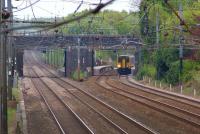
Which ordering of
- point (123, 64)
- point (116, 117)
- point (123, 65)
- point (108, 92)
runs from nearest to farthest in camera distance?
point (116, 117) < point (108, 92) < point (123, 64) < point (123, 65)

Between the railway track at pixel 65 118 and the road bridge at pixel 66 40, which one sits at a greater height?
the road bridge at pixel 66 40

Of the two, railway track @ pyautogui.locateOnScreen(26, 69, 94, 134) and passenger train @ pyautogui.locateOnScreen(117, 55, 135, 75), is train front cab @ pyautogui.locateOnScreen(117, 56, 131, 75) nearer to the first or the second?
passenger train @ pyautogui.locateOnScreen(117, 55, 135, 75)

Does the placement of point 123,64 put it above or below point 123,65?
above

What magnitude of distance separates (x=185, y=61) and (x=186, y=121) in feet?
80.1

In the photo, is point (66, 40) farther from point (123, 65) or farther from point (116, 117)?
point (116, 117)

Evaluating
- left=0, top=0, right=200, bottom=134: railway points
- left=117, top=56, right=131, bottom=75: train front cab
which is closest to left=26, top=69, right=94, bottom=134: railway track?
left=0, top=0, right=200, bottom=134: railway points

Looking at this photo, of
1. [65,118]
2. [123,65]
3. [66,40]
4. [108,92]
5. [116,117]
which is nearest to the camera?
[116,117]

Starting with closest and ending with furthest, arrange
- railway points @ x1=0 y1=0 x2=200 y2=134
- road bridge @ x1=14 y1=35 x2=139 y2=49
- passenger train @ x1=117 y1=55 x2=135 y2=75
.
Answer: railway points @ x1=0 y1=0 x2=200 y2=134 < road bridge @ x1=14 y1=35 x2=139 y2=49 < passenger train @ x1=117 y1=55 x2=135 y2=75

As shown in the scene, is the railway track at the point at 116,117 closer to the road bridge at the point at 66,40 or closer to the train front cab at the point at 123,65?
the road bridge at the point at 66,40

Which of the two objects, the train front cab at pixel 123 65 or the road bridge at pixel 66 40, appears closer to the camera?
the road bridge at pixel 66 40

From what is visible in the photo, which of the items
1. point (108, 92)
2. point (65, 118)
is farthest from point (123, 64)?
point (65, 118)

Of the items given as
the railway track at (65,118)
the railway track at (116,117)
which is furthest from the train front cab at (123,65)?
the railway track at (65,118)

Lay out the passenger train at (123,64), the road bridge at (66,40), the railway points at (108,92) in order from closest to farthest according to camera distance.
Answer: the railway points at (108,92) → the road bridge at (66,40) → the passenger train at (123,64)

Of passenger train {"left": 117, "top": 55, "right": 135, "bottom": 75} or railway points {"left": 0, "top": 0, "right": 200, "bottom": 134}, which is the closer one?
railway points {"left": 0, "top": 0, "right": 200, "bottom": 134}
